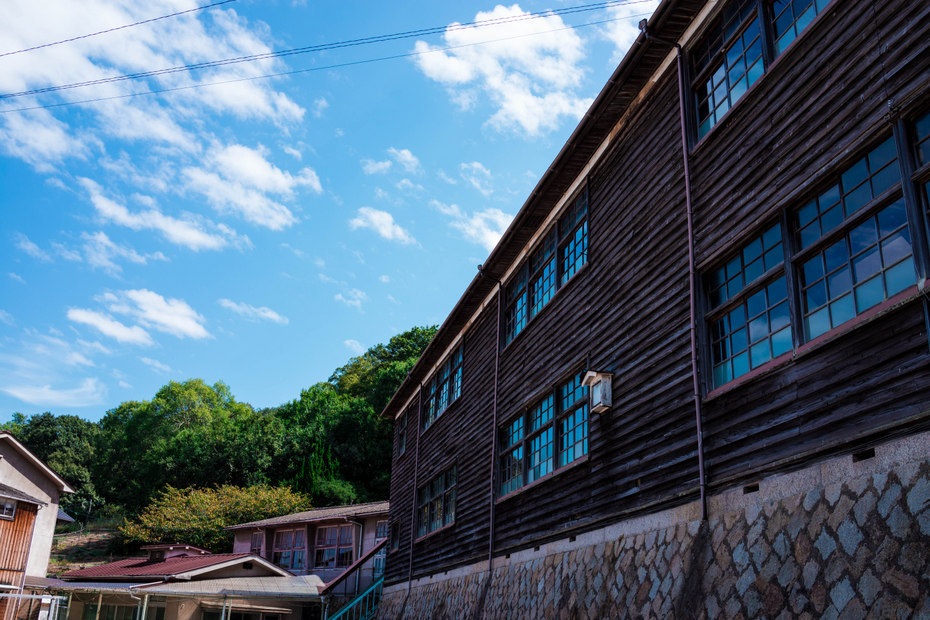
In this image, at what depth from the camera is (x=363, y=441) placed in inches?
1976

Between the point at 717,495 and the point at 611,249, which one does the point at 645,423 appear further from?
the point at 611,249

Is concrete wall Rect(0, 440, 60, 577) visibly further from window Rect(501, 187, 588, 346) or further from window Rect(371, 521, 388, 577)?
window Rect(501, 187, 588, 346)

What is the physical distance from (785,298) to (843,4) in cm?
279

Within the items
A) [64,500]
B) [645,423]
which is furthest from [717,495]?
[64,500]

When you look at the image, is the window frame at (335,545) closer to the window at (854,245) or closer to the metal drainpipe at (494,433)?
the metal drainpipe at (494,433)

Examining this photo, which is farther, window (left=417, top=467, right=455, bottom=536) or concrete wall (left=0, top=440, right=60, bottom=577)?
concrete wall (left=0, top=440, right=60, bottom=577)

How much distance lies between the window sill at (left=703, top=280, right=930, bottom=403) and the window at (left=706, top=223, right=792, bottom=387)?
0.20 metres

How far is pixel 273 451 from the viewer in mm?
50688

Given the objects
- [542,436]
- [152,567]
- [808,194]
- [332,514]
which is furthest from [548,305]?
[152,567]

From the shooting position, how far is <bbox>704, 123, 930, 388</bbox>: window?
603 centimetres

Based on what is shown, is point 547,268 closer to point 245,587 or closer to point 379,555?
point 245,587

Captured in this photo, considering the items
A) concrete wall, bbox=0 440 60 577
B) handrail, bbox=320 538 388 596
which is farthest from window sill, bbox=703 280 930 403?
concrete wall, bbox=0 440 60 577

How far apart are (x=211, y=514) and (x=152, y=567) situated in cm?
1239

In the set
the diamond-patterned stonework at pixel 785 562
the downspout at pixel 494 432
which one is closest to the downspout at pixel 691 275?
the diamond-patterned stonework at pixel 785 562
